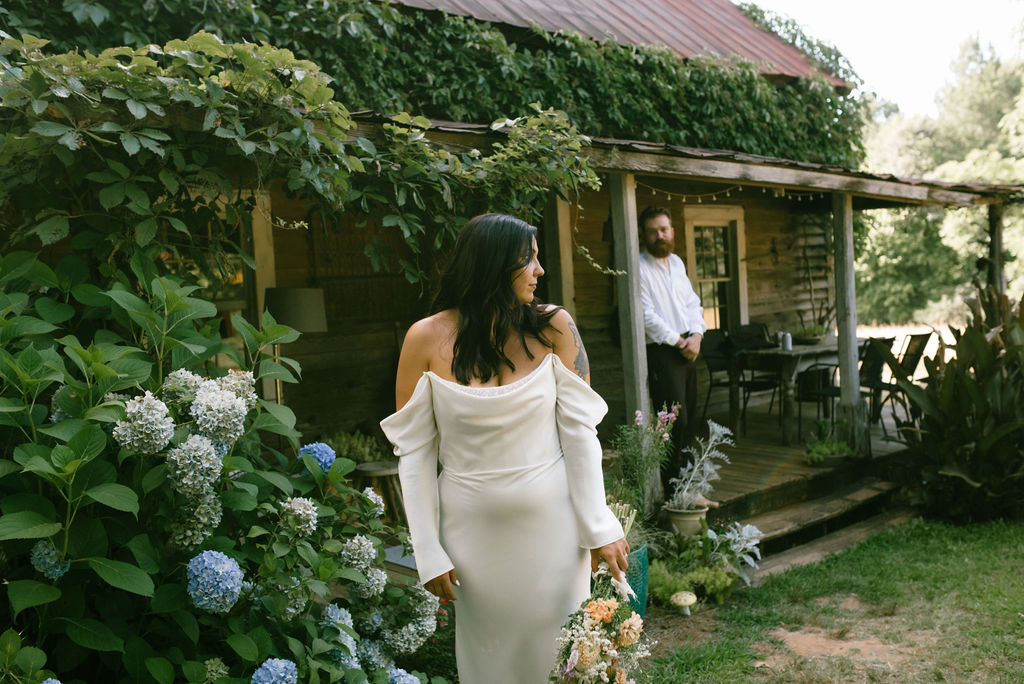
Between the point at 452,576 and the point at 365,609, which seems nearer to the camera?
the point at 452,576

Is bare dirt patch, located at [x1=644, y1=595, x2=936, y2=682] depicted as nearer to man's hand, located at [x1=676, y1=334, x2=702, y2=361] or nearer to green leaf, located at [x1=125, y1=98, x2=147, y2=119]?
man's hand, located at [x1=676, y1=334, x2=702, y2=361]

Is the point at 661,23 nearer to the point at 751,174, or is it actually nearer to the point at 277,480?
the point at 751,174

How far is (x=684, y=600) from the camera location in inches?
186

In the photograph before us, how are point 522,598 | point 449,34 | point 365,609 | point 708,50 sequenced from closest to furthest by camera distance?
1. point 522,598
2. point 365,609
3. point 449,34
4. point 708,50

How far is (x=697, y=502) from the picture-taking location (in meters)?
5.30

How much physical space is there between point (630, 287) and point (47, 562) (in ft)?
13.3

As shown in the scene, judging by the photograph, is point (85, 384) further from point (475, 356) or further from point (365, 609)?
point (365, 609)

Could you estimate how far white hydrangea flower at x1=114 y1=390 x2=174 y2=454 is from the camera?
2.26m

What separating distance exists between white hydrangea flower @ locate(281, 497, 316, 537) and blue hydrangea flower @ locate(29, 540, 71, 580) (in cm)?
68

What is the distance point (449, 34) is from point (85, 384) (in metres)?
5.11

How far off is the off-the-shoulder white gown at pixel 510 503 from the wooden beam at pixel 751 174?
308 cm

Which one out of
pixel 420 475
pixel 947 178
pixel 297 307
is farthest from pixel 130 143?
pixel 947 178

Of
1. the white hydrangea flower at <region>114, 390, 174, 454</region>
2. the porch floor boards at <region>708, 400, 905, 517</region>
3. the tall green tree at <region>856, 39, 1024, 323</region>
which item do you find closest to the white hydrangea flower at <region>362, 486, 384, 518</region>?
the white hydrangea flower at <region>114, 390, 174, 454</region>

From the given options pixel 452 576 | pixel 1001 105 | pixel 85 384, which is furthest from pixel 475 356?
pixel 1001 105
